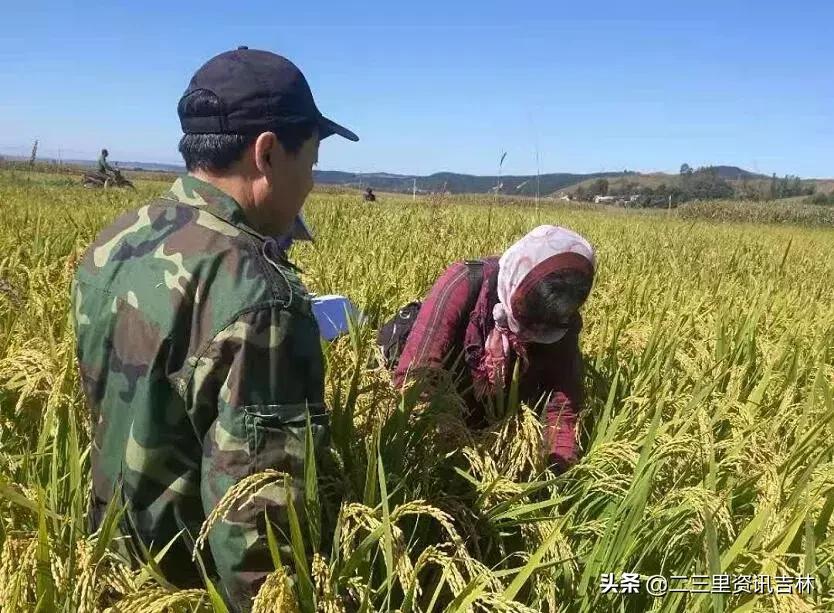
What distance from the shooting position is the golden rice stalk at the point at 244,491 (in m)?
0.88

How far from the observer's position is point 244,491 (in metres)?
0.90

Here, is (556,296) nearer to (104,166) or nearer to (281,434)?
(281,434)

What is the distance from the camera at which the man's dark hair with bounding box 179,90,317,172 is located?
117 cm

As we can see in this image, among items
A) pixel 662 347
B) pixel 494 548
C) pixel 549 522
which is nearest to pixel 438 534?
pixel 494 548

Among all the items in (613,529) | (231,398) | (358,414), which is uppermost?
(231,398)

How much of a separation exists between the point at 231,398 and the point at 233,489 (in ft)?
0.53

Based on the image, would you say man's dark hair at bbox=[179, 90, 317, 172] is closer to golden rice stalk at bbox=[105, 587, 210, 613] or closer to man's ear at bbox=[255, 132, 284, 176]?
man's ear at bbox=[255, 132, 284, 176]

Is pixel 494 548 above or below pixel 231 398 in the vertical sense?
below

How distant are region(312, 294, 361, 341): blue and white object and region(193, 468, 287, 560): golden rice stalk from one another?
944 millimetres

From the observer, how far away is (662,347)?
7.72ft

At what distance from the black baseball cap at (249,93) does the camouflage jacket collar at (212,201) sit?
10 centimetres

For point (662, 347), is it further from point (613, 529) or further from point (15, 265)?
point (15, 265)

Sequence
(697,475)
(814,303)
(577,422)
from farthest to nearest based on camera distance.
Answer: (814,303) → (577,422) → (697,475)

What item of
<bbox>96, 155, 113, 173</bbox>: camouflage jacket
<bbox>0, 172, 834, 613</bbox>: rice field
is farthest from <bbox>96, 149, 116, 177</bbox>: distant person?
<bbox>0, 172, 834, 613</bbox>: rice field
